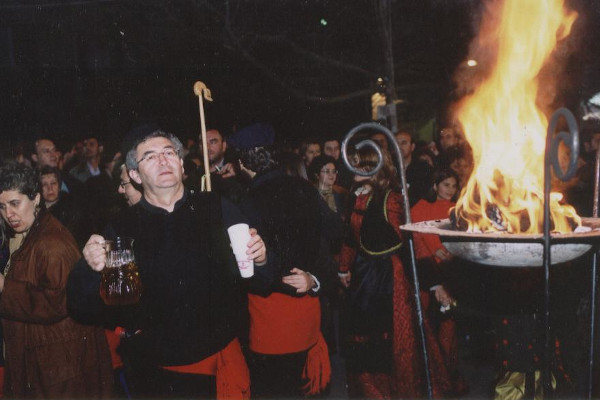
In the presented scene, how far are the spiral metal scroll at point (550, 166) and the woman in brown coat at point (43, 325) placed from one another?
9.19 feet

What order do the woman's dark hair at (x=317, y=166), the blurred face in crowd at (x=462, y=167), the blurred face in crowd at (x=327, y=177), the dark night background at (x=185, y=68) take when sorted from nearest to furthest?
1. the blurred face in crowd at (x=462, y=167)
2. the blurred face in crowd at (x=327, y=177)
3. the woman's dark hair at (x=317, y=166)
4. the dark night background at (x=185, y=68)

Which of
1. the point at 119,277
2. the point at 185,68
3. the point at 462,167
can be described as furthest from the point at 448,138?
the point at 185,68

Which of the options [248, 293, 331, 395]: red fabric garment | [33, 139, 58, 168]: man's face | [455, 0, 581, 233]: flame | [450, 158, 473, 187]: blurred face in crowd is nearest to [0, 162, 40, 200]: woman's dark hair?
[248, 293, 331, 395]: red fabric garment

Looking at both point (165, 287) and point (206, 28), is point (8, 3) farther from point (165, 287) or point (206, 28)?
point (165, 287)

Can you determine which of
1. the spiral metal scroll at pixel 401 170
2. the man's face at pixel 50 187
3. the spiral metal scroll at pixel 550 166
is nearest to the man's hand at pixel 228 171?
the man's face at pixel 50 187

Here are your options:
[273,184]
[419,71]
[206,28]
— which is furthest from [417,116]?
[273,184]

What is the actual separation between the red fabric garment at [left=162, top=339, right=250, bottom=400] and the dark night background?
1481 centimetres

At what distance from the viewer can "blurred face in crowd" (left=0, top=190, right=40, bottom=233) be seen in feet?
12.3

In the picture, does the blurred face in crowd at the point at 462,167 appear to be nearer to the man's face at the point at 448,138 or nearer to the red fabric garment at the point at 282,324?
the man's face at the point at 448,138

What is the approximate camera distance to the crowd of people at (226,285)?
2.94 m

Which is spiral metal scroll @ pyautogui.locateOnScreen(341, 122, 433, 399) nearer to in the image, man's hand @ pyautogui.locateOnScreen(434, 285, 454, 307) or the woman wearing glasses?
the woman wearing glasses

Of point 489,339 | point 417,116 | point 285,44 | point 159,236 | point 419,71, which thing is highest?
point 285,44

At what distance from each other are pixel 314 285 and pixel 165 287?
57.0 inches

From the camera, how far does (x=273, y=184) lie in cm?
407
